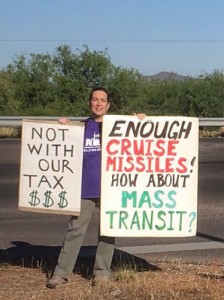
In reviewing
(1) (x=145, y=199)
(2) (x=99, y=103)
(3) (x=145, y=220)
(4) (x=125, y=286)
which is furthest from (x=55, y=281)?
(2) (x=99, y=103)

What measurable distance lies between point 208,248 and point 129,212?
266cm

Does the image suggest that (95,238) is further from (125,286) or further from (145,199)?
(125,286)

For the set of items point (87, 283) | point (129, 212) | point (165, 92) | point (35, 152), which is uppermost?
point (165, 92)

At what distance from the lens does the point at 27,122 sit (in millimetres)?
6918

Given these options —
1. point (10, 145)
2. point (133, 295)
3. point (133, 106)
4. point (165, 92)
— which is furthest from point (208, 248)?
point (165, 92)

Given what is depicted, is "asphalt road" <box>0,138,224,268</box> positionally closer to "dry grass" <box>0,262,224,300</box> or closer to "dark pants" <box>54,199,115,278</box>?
"dry grass" <box>0,262,224,300</box>

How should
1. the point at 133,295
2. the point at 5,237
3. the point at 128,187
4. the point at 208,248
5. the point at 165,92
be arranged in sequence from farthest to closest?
the point at 165,92, the point at 5,237, the point at 208,248, the point at 128,187, the point at 133,295

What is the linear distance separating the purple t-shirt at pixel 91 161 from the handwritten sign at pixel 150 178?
0.11 m

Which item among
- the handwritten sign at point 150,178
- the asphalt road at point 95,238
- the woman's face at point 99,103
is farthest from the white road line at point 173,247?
the woman's face at point 99,103

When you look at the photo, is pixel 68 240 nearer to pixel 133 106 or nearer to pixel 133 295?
pixel 133 295

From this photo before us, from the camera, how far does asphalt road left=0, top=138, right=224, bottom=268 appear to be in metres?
8.83

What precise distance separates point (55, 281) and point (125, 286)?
2.01 feet

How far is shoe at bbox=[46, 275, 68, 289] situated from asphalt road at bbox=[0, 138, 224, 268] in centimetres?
159

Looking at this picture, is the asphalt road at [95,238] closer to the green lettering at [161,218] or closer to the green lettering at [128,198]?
the green lettering at [161,218]
